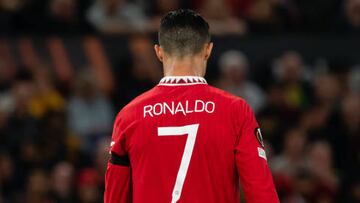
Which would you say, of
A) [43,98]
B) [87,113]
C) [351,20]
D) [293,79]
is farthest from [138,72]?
[351,20]

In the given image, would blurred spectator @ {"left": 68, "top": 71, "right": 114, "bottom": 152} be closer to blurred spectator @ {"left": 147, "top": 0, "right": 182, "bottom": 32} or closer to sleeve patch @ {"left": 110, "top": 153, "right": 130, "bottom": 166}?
blurred spectator @ {"left": 147, "top": 0, "right": 182, "bottom": 32}

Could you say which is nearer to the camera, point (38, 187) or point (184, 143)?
point (184, 143)

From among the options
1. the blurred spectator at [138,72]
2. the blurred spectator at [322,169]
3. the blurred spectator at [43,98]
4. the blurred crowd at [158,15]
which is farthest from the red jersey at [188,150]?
the blurred crowd at [158,15]

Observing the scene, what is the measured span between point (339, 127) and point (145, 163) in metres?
7.21

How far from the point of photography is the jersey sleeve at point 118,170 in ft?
15.8

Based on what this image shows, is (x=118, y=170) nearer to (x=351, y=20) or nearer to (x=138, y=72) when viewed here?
(x=138, y=72)

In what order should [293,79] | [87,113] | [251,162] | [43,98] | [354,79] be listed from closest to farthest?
[251,162], [43,98], [87,113], [293,79], [354,79]

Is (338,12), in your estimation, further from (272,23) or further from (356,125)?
(356,125)

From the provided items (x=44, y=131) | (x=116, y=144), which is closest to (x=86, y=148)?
(x=44, y=131)

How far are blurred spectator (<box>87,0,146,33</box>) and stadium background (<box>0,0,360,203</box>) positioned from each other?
2 centimetres

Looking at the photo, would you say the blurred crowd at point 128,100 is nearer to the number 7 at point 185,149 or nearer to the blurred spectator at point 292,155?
the blurred spectator at point 292,155

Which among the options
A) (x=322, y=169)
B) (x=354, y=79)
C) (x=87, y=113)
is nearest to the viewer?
(x=322, y=169)

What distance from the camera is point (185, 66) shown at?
15.9 feet

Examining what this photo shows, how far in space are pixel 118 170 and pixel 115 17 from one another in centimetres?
802
